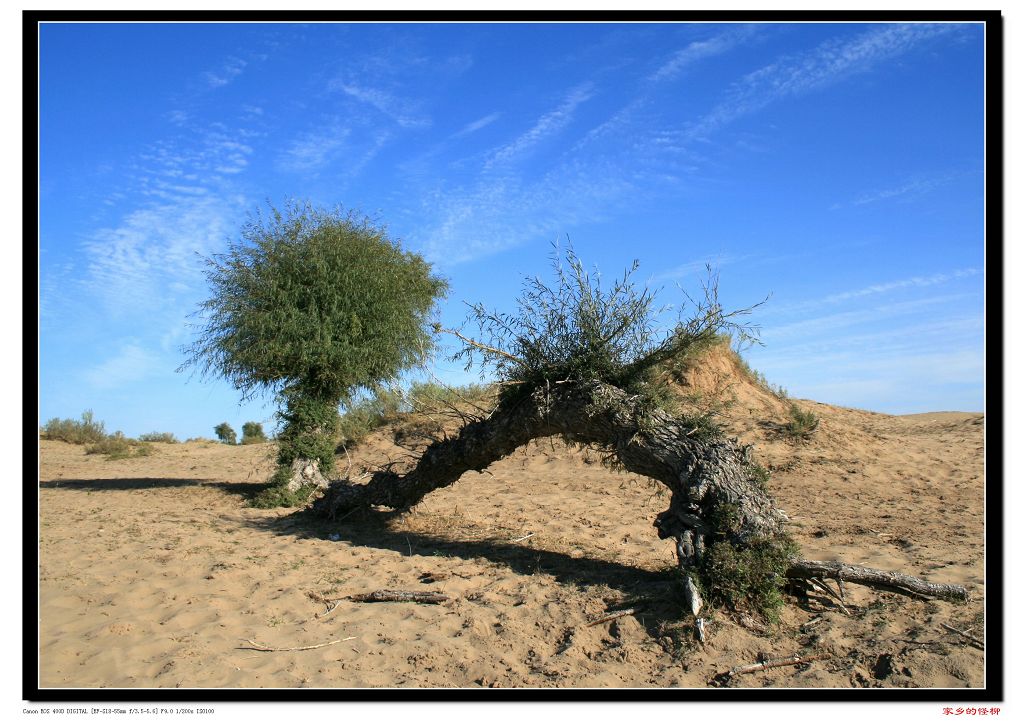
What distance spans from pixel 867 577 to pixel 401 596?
399cm

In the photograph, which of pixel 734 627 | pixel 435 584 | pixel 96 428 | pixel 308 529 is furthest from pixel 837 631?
pixel 96 428

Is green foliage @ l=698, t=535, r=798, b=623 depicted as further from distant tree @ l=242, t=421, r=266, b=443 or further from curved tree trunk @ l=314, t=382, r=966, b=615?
distant tree @ l=242, t=421, r=266, b=443

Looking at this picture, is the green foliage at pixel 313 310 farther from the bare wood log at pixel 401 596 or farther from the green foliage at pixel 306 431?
the bare wood log at pixel 401 596

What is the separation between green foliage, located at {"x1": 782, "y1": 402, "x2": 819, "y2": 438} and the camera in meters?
13.8

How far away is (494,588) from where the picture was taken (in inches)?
262

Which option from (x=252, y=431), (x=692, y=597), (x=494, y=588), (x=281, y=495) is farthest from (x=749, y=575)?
(x=252, y=431)

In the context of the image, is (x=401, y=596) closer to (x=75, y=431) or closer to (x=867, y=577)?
(x=867, y=577)

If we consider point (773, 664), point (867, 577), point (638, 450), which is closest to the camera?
point (773, 664)

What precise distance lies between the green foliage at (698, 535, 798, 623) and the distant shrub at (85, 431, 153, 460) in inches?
803

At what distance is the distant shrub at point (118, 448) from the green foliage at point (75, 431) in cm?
42

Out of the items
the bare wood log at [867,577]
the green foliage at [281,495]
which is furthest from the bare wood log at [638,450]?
the green foliage at [281,495]

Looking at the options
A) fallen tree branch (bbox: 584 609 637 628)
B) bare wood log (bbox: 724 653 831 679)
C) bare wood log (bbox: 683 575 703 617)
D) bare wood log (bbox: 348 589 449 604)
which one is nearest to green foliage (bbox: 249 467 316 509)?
bare wood log (bbox: 348 589 449 604)
